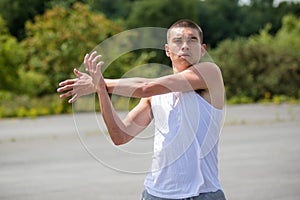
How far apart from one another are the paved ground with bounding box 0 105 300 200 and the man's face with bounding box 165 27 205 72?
39 cm

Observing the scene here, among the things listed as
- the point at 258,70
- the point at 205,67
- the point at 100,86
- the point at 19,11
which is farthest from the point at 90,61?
the point at 19,11

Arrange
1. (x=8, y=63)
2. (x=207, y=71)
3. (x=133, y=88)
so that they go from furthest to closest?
1. (x=8, y=63)
2. (x=207, y=71)
3. (x=133, y=88)

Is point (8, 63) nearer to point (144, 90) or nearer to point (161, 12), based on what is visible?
point (144, 90)

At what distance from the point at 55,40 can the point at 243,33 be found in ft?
128

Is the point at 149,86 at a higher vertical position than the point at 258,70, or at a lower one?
higher

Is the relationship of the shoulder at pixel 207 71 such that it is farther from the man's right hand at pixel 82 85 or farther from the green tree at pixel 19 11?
the green tree at pixel 19 11

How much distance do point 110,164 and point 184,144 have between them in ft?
1.36

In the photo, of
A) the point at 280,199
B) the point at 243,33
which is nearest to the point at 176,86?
the point at 280,199

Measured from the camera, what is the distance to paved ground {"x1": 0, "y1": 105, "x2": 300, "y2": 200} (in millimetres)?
4109

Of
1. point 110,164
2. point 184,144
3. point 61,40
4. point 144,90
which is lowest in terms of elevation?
point 110,164

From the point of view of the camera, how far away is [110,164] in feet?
10.6

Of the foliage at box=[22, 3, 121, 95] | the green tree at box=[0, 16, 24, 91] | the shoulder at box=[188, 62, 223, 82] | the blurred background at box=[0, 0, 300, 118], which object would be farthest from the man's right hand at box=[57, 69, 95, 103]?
the green tree at box=[0, 16, 24, 91]

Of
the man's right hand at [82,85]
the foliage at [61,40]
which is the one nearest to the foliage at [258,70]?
the foliage at [61,40]

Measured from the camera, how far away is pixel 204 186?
10.2 feet
